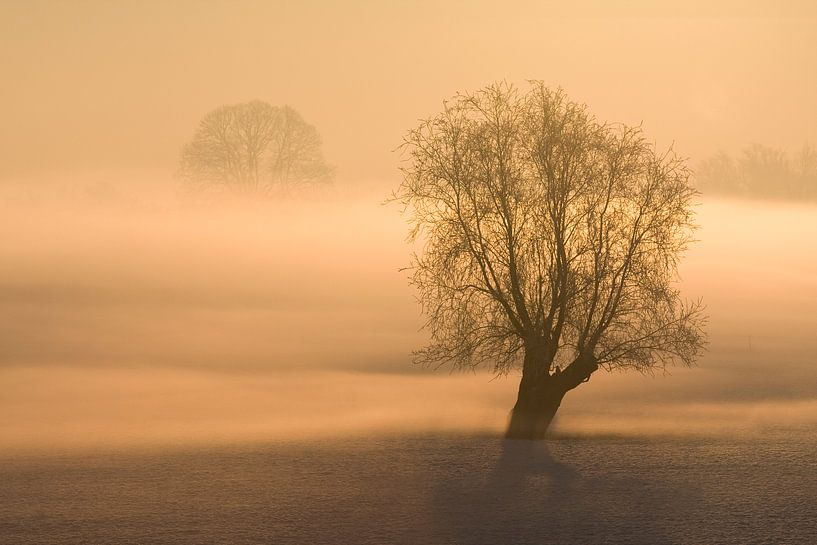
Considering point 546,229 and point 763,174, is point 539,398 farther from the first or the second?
point 763,174

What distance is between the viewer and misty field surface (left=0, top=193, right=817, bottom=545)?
30.6m

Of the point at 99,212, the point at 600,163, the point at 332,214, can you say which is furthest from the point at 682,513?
the point at 99,212

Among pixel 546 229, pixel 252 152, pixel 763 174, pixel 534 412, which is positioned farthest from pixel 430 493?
pixel 763 174

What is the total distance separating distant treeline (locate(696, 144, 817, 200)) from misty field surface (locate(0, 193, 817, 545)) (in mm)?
56700

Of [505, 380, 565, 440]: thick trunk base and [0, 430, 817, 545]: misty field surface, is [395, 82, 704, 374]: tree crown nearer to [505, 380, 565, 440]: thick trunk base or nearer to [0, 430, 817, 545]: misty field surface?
[505, 380, 565, 440]: thick trunk base

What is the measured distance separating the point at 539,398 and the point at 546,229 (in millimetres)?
6923

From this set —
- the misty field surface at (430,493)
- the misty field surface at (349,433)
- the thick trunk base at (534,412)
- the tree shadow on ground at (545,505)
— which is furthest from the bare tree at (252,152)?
the tree shadow on ground at (545,505)

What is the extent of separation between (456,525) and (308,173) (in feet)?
306

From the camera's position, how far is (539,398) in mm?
40906

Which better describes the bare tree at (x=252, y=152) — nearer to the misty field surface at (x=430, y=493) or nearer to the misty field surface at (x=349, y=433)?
the misty field surface at (x=349, y=433)

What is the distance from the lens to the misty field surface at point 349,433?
3063 centimetres

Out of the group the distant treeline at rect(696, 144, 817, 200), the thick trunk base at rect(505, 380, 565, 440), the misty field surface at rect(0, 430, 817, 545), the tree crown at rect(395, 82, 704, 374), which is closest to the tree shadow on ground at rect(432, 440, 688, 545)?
the misty field surface at rect(0, 430, 817, 545)

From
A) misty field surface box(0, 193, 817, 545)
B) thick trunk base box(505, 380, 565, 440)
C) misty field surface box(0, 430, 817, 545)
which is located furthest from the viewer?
thick trunk base box(505, 380, 565, 440)

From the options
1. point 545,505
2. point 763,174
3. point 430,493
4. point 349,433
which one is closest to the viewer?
point 545,505
